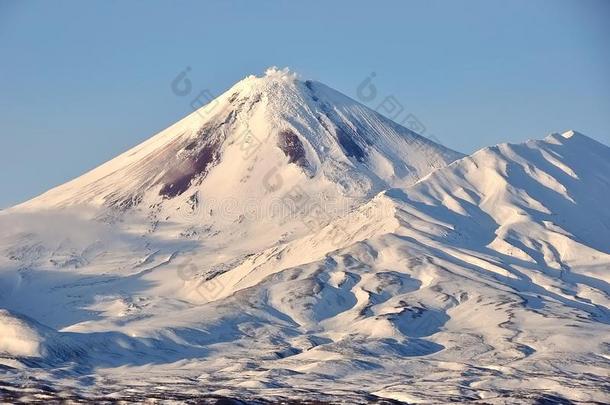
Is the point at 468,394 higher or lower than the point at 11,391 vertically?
lower

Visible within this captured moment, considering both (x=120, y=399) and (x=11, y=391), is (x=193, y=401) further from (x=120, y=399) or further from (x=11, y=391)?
(x=11, y=391)

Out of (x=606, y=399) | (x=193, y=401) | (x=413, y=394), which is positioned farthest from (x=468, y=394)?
(x=193, y=401)

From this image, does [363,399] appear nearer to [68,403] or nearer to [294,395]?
[294,395]

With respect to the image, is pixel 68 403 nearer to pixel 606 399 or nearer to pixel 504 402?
pixel 504 402

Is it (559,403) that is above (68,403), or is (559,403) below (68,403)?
below

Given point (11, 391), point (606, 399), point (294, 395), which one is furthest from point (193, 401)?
point (606, 399)

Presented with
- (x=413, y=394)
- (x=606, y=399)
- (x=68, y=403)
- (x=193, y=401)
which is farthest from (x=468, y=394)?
(x=68, y=403)

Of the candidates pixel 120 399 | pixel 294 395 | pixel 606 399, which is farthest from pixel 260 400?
pixel 606 399
